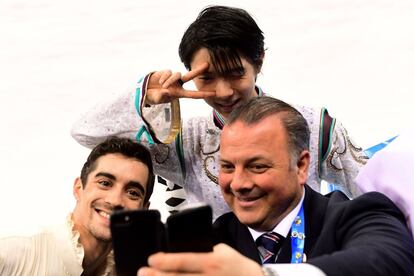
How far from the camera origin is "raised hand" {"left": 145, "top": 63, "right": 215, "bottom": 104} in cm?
226

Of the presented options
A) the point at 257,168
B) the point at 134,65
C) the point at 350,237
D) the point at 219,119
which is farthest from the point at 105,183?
the point at 134,65

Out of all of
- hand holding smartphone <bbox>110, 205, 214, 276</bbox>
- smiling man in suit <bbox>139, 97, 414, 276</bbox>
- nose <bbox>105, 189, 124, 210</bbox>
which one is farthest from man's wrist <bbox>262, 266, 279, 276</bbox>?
nose <bbox>105, 189, 124, 210</bbox>

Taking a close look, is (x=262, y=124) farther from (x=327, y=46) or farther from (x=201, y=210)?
(x=327, y=46)

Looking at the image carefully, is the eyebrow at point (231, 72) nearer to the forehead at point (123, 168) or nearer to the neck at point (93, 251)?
the forehead at point (123, 168)

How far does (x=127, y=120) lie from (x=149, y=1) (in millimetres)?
4758

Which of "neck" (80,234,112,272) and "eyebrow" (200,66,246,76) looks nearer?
"neck" (80,234,112,272)

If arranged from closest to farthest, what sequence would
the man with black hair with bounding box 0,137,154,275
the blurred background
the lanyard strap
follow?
the lanyard strap → the man with black hair with bounding box 0,137,154,275 → the blurred background

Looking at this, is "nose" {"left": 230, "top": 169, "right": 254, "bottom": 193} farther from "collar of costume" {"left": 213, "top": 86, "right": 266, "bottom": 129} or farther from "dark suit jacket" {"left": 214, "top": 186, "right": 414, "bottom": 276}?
"collar of costume" {"left": 213, "top": 86, "right": 266, "bottom": 129}

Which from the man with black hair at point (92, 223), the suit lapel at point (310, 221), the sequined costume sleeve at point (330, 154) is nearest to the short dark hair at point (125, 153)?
the man with black hair at point (92, 223)

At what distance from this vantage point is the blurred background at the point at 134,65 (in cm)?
430

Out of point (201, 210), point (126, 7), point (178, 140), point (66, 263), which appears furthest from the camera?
point (126, 7)

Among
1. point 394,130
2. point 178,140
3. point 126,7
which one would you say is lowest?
point 394,130

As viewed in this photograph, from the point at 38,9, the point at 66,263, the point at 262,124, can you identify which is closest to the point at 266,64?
the point at 38,9

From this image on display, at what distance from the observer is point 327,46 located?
598cm
